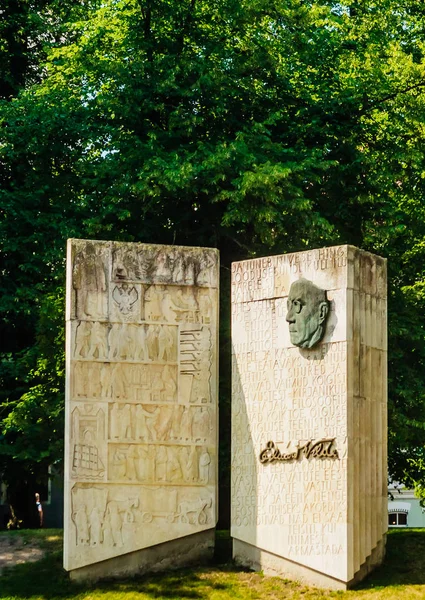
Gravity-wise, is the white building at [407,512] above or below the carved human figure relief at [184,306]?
below

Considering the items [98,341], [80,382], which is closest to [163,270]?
[98,341]

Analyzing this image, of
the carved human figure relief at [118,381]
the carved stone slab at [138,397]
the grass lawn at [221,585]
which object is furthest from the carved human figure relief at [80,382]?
the grass lawn at [221,585]

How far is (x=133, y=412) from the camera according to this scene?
78.4ft

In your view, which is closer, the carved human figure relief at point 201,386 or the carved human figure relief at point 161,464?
the carved human figure relief at point 161,464

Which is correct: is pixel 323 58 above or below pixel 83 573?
above

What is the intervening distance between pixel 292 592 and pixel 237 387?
11.4ft

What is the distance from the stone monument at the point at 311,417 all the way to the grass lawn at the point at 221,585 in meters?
0.29

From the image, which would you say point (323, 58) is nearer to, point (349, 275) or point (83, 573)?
point (349, 275)

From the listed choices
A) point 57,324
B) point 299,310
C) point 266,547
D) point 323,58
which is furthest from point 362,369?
point 323,58

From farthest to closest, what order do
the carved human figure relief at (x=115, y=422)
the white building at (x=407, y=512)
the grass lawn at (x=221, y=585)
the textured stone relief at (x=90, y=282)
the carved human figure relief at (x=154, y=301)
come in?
the white building at (x=407, y=512), the carved human figure relief at (x=154, y=301), the textured stone relief at (x=90, y=282), the carved human figure relief at (x=115, y=422), the grass lawn at (x=221, y=585)

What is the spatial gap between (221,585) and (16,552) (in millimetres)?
4674

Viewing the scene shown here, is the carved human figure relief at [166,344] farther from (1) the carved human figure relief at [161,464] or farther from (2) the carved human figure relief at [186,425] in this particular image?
(1) the carved human figure relief at [161,464]
